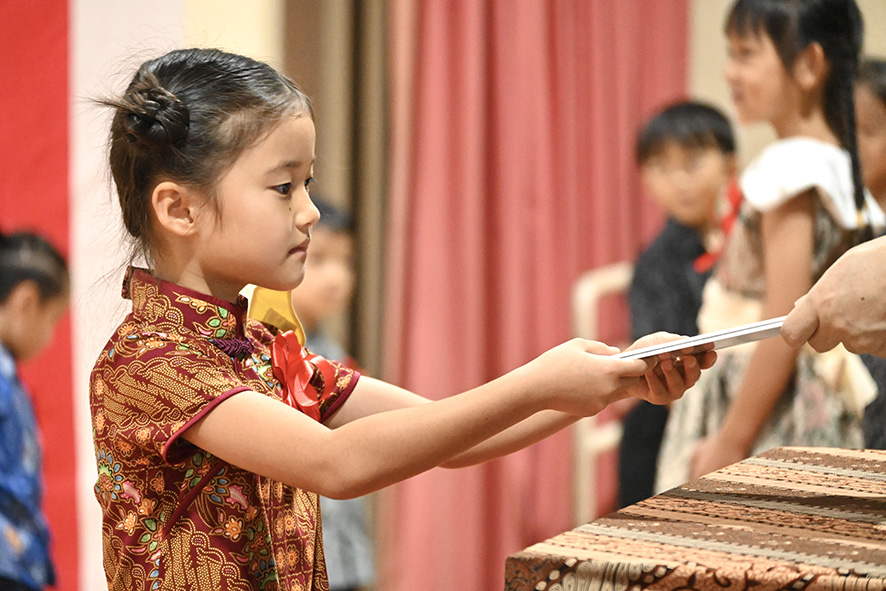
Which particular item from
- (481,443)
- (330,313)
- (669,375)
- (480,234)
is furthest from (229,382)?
(480,234)

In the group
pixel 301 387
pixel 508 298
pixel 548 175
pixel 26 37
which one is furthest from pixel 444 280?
pixel 301 387

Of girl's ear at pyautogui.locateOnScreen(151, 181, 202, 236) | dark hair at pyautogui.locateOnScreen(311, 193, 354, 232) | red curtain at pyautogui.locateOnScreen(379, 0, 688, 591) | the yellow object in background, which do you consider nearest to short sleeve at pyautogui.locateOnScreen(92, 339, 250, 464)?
girl's ear at pyautogui.locateOnScreen(151, 181, 202, 236)

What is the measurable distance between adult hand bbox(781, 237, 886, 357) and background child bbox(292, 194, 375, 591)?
1627 mm

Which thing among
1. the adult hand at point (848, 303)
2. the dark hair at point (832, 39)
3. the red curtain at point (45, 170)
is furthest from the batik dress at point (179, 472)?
the red curtain at point (45, 170)

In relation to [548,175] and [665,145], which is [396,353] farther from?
[665,145]

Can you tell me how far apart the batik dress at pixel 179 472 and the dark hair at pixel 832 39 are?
1195 millimetres

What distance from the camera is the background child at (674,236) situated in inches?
99.0

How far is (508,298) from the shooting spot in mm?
2637

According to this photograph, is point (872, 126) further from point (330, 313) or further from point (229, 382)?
point (229, 382)

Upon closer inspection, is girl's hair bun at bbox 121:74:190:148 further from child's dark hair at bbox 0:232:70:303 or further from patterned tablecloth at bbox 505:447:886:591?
child's dark hair at bbox 0:232:70:303

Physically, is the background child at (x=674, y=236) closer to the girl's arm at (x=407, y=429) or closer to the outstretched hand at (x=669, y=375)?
the outstretched hand at (x=669, y=375)

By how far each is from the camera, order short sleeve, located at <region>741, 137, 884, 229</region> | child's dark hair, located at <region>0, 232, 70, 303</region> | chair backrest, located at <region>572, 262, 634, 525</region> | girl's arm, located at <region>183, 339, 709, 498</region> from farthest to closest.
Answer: chair backrest, located at <region>572, 262, 634, 525</region> → child's dark hair, located at <region>0, 232, 70, 303</region> → short sleeve, located at <region>741, 137, 884, 229</region> → girl's arm, located at <region>183, 339, 709, 498</region>

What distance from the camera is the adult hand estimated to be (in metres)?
0.84

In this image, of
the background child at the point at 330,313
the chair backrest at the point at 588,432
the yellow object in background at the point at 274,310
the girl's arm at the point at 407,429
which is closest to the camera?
the girl's arm at the point at 407,429
